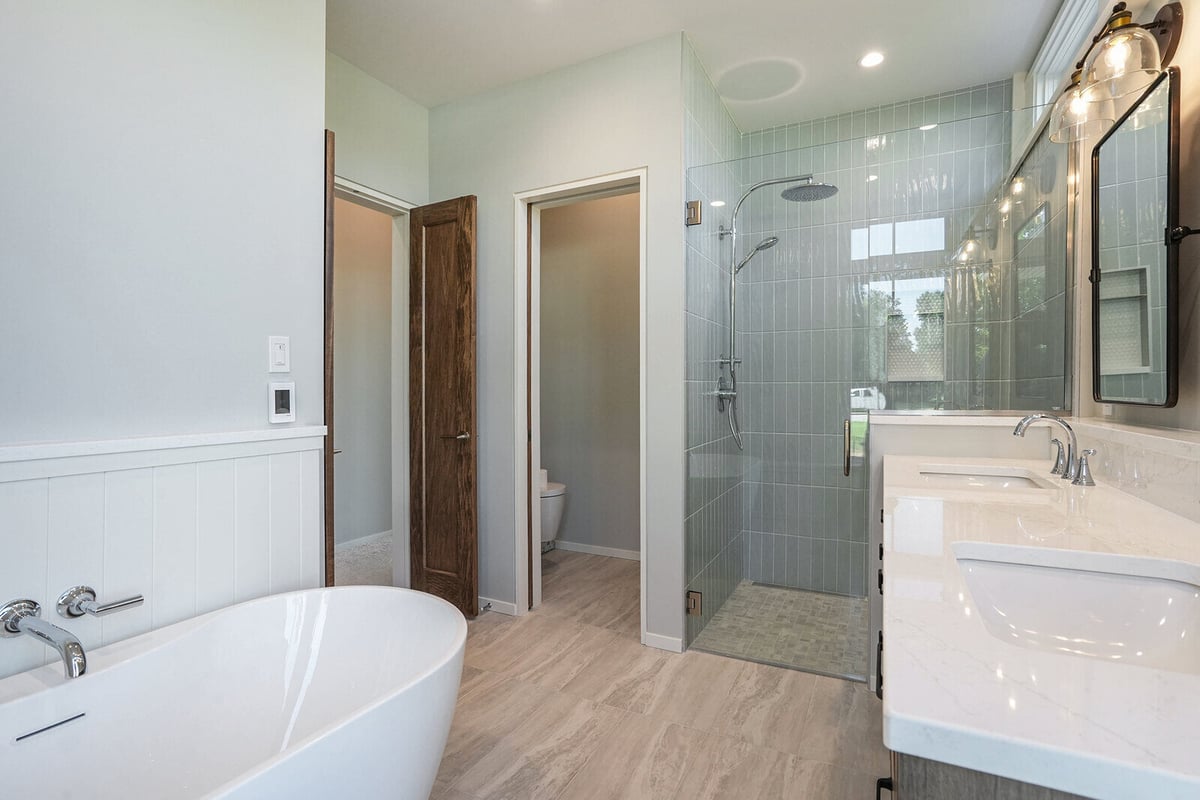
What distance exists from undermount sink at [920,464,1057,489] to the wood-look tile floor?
0.88 metres

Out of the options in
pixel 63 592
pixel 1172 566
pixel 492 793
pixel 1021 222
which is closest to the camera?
pixel 1172 566

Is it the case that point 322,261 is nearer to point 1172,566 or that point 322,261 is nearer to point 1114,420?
point 1172,566

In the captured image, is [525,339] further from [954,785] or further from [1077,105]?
[954,785]

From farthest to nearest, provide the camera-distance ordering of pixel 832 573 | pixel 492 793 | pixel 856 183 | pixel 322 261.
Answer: pixel 832 573 < pixel 856 183 < pixel 322 261 < pixel 492 793

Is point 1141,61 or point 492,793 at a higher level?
point 1141,61

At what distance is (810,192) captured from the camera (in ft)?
8.48

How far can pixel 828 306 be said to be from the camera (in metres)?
2.59

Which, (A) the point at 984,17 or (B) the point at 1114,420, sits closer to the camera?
(B) the point at 1114,420

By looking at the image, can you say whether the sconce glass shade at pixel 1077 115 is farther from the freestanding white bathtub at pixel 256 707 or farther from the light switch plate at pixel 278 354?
the light switch plate at pixel 278 354

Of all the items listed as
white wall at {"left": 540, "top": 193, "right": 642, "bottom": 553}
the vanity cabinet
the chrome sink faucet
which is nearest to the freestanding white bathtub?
the vanity cabinet

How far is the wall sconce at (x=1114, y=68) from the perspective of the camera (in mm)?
1383

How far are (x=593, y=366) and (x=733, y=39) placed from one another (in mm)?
2156

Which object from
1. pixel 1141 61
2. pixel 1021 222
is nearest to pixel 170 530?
pixel 1141 61

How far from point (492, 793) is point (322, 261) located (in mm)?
1734
